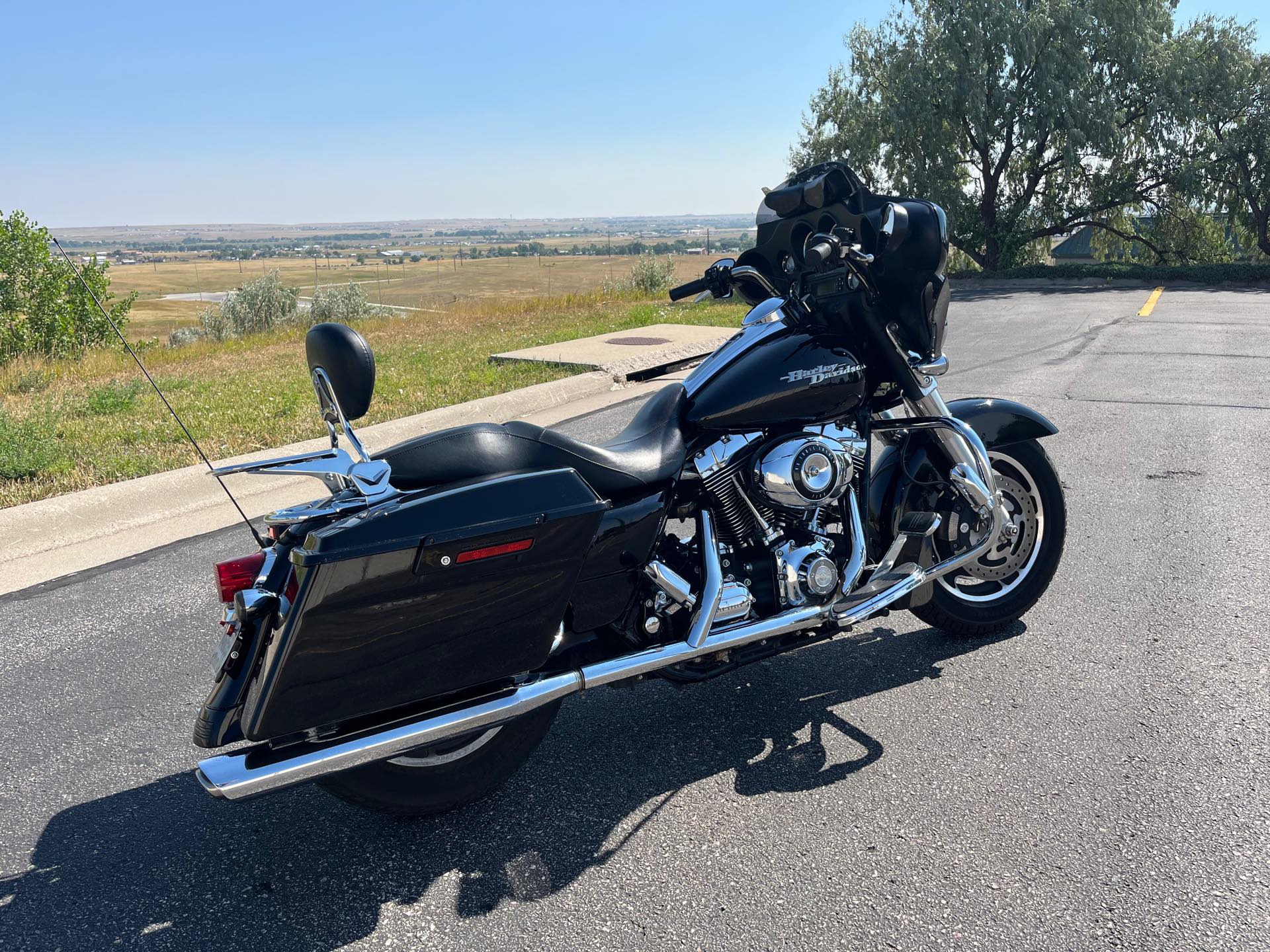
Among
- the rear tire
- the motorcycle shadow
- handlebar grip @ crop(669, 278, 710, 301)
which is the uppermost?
handlebar grip @ crop(669, 278, 710, 301)

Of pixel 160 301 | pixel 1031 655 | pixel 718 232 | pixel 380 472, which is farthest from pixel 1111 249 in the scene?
pixel 718 232

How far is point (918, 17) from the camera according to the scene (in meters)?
25.9

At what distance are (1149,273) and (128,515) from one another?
23.2m

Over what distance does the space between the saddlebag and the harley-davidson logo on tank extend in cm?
88

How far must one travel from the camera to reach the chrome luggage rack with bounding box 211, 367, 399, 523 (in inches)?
95.5

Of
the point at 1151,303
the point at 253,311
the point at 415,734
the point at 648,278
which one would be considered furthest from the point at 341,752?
the point at 253,311

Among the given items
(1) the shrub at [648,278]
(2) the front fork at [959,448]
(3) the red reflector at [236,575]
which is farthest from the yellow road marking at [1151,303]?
(3) the red reflector at [236,575]

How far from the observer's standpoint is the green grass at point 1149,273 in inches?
854

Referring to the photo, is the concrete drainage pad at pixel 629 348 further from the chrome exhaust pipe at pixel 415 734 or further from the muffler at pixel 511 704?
the chrome exhaust pipe at pixel 415 734

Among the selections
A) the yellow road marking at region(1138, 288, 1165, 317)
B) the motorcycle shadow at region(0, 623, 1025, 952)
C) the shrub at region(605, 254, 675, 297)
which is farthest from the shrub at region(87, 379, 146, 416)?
the yellow road marking at region(1138, 288, 1165, 317)

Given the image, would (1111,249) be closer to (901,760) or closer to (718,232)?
(901,760)

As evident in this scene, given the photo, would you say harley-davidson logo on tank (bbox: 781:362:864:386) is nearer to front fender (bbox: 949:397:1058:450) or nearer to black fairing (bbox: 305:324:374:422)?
front fender (bbox: 949:397:1058:450)

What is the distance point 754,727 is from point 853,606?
556 mm

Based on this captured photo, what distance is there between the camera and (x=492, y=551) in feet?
8.18
